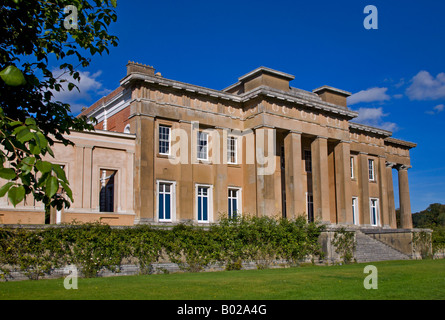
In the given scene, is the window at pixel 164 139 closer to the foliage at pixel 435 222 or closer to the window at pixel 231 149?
the window at pixel 231 149

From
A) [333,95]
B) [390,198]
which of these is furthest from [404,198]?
[333,95]

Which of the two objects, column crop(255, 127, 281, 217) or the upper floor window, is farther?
the upper floor window

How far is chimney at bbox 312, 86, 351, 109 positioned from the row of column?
3653 mm

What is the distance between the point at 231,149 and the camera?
3428cm

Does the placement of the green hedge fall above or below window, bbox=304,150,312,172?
below

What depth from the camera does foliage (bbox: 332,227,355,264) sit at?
85.8 feet

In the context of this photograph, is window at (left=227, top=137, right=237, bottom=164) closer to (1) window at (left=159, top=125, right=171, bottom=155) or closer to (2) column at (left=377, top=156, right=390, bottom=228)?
(1) window at (left=159, top=125, right=171, bottom=155)

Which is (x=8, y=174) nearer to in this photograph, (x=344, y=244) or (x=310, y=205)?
(x=344, y=244)

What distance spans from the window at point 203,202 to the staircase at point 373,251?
10.4 meters

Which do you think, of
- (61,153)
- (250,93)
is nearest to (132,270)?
(61,153)

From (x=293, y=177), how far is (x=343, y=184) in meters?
6.31

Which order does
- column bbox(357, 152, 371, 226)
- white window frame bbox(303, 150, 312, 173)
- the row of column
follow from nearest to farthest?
the row of column → white window frame bbox(303, 150, 312, 173) → column bbox(357, 152, 371, 226)

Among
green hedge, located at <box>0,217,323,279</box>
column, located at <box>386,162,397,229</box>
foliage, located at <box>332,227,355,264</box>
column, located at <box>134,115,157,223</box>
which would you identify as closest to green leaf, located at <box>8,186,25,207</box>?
green hedge, located at <box>0,217,323,279</box>

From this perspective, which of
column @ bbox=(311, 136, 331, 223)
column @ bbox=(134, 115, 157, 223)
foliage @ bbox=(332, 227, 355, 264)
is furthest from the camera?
column @ bbox=(311, 136, 331, 223)
